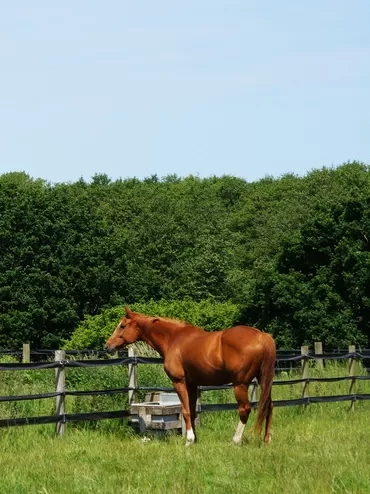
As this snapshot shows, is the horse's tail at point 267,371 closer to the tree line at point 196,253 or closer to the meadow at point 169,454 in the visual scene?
the meadow at point 169,454

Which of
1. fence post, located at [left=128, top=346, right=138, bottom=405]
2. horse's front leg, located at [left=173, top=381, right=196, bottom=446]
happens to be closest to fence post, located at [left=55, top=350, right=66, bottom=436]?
→ fence post, located at [left=128, top=346, right=138, bottom=405]

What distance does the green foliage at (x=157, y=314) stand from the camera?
43031mm

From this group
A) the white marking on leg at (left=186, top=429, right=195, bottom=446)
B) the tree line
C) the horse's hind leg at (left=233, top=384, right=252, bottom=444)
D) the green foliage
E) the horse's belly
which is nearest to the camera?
the horse's hind leg at (left=233, top=384, right=252, bottom=444)

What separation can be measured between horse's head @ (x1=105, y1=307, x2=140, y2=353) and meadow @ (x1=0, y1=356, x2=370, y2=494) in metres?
1.29

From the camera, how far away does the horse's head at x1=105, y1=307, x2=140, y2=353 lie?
1576cm

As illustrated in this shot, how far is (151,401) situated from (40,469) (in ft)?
17.8

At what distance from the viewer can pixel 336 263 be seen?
37844 millimetres

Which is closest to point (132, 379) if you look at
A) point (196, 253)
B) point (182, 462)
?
point (182, 462)

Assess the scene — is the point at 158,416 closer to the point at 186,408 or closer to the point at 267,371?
the point at 186,408

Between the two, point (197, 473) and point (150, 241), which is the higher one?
point (150, 241)

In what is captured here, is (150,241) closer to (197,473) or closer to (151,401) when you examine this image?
(151,401)

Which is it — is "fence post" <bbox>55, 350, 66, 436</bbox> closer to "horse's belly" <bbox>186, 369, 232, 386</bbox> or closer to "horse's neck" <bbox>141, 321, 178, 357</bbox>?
"horse's neck" <bbox>141, 321, 178, 357</bbox>

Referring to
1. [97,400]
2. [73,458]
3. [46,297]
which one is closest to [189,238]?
[46,297]

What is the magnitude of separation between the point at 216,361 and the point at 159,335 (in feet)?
5.06
